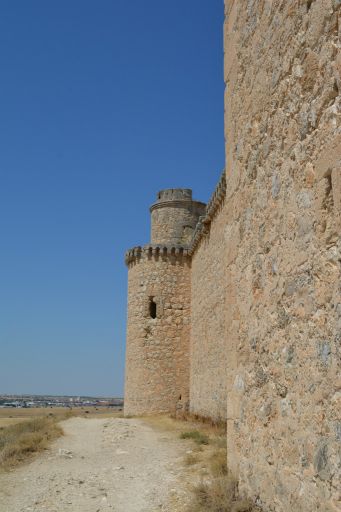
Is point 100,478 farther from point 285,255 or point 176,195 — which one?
point 176,195

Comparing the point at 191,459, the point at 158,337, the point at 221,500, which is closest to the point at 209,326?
the point at 158,337

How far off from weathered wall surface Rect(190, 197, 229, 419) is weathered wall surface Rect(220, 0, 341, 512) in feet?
20.8

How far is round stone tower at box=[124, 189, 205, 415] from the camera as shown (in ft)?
56.0

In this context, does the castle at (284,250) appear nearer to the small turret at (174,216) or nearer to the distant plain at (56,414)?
the distant plain at (56,414)

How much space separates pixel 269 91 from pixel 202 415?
1139 centimetres

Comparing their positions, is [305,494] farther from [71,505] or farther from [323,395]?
[71,505]

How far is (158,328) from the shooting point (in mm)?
A: 17500

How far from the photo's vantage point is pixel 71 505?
5457 millimetres

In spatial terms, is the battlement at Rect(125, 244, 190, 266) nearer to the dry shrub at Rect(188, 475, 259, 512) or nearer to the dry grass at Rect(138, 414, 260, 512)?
the dry grass at Rect(138, 414, 260, 512)

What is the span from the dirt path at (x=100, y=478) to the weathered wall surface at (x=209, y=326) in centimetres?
253

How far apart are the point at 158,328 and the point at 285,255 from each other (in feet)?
46.3

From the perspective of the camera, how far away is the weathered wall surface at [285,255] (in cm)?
297

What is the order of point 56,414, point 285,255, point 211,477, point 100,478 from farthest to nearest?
point 56,414, point 100,478, point 211,477, point 285,255

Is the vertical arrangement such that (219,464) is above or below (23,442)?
above
